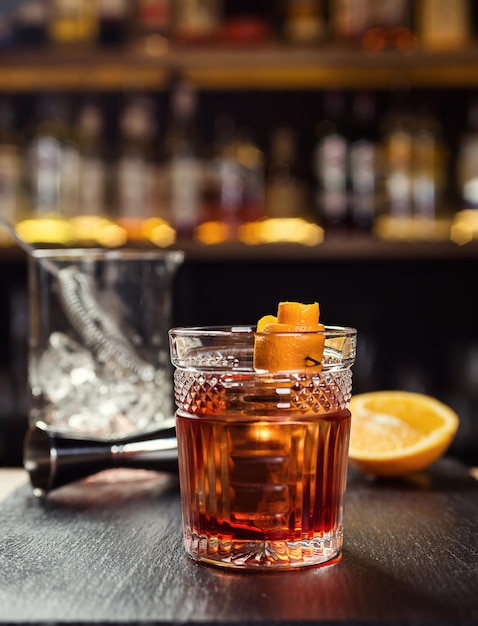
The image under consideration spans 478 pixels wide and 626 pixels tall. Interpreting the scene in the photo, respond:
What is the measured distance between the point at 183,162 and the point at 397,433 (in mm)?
1249

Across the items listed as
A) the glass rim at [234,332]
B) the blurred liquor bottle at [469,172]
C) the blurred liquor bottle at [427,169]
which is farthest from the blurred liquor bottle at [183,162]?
the glass rim at [234,332]

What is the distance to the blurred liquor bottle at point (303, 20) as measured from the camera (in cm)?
190

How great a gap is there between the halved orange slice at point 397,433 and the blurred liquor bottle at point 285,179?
1107 millimetres

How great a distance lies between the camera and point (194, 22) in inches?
74.6

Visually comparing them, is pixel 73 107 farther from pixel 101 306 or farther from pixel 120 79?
pixel 101 306

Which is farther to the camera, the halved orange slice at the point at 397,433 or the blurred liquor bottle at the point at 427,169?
the blurred liquor bottle at the point at 427,169

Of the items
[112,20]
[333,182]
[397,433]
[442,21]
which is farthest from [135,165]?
[397,433]

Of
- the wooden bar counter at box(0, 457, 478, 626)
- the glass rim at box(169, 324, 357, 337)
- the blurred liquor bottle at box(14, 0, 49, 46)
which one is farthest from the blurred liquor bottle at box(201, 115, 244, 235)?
the glass rim at box(169, 324, 357, 337)

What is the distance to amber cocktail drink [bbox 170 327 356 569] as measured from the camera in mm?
555

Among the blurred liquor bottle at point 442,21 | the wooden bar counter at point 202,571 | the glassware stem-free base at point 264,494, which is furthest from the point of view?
the blurred liquor bottle at point 442,21

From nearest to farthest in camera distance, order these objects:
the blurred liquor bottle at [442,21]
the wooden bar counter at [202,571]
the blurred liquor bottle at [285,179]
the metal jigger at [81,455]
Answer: the wooden bar counter at [202,571] < the metal jigger at [81,455] < the blurred liquor bottle at [442,21] < the blurred liquor bottle at [285,179]

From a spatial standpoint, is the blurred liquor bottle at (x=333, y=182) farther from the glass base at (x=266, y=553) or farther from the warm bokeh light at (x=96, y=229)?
the glass base at (x=266, y=553)

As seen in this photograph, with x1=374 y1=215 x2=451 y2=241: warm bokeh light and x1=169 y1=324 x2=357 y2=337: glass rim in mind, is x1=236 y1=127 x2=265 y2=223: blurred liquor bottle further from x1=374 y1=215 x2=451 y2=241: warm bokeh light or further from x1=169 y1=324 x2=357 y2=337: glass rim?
x1=169 y1=324 x2=357 y2=337: glass rim

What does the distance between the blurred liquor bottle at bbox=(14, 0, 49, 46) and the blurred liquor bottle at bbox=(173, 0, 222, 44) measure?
29 cm
